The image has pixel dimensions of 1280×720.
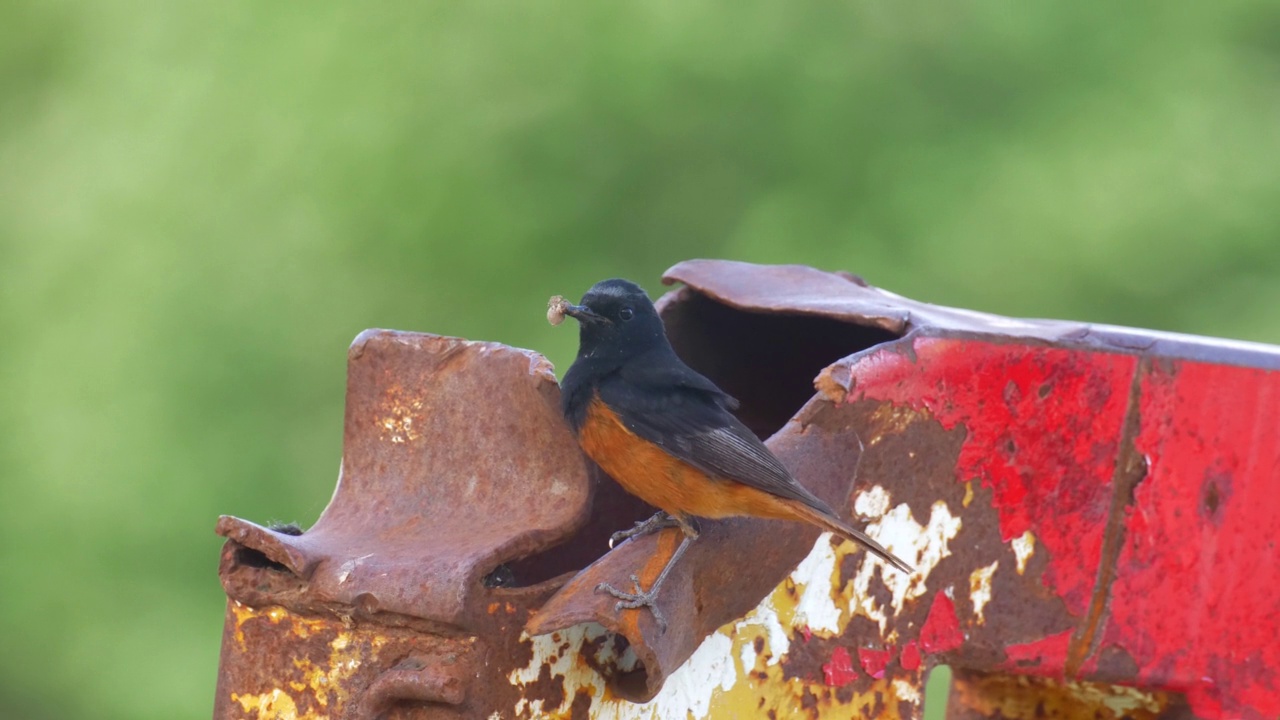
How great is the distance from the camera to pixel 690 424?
2.62m

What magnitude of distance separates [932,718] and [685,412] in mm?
4220

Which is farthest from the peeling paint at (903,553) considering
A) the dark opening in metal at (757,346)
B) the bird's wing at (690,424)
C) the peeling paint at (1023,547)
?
the dark opening in metal at (757,346)

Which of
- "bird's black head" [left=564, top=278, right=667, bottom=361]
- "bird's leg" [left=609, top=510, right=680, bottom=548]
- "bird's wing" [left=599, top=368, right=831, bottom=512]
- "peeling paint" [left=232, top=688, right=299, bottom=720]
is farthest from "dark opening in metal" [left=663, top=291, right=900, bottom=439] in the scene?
"peeling paint" [left=232, top=688, right=299, bottom=720]

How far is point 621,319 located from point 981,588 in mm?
903

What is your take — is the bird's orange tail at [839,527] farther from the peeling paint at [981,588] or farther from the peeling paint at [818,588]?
the peeling paint at [981,588]

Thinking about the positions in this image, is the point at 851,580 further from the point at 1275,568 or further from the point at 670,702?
the point at 1275,568

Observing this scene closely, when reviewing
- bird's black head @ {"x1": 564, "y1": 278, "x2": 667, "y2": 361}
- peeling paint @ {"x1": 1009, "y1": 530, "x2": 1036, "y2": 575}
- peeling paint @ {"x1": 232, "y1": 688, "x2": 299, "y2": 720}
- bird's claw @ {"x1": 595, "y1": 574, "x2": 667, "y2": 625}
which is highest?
bird's black head @ {"x1": 564, "y1": 278, "x2": 667, "y2": 361}

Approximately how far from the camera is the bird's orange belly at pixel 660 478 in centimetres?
234

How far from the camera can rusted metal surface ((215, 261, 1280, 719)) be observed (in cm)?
184

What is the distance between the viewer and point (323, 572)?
73.0 inches

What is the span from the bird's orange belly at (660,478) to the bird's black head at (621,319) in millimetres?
144

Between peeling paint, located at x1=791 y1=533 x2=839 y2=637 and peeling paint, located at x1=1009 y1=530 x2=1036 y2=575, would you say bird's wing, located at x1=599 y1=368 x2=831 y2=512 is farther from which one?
peeling paint, located at x1=1009 y1=530 x2=1036 y2=575

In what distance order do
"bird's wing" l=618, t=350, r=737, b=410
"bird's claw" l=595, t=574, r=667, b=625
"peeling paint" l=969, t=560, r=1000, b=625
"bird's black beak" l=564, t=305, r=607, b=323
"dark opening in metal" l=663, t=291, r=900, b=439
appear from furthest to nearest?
1. "dark opening in metal" l=663, t=291, r=900, b=439
2. "bird's black beak" l=564, t=305, r=607, b=323
3. "bird's wing" l=618, t=350, r=737, b=410
4. "peeling paint" l=969, t=560, r=1000, b=625
5. "bird's claw" l=595, t=574, r=667, b=625

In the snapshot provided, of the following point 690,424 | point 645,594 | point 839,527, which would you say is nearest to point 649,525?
point 690,424
